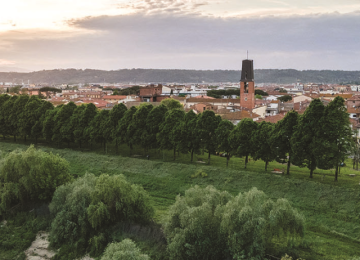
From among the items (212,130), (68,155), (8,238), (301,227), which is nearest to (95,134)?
(68,155)

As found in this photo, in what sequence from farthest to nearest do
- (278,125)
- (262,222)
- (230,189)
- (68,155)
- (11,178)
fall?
(68,155) → (278,125) → (230,189) → (11,178) → (262,222)

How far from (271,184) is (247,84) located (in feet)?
197

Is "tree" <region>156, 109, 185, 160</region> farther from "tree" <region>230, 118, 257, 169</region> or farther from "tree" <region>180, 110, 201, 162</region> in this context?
"tree" <region>230, 118, 257, 169</region>

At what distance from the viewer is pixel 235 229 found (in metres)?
22.4

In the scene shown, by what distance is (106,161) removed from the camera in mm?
48906

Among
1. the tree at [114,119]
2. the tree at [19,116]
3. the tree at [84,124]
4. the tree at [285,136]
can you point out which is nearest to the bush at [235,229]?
the tree at [285,136]

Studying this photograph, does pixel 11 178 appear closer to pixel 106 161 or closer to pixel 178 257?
pixel 106 161

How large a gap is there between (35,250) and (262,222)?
1865 cm

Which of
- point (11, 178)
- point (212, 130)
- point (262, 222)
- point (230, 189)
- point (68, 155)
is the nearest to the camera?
point (262, 222)

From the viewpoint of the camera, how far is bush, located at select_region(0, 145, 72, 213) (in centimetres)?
3403

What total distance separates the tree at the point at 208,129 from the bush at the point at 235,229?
2112cm

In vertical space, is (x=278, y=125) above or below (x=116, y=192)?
above

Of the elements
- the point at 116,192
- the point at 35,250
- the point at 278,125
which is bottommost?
the point at 35,250

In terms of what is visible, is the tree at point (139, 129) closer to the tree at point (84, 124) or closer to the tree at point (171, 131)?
the tree at point (171, 131)
